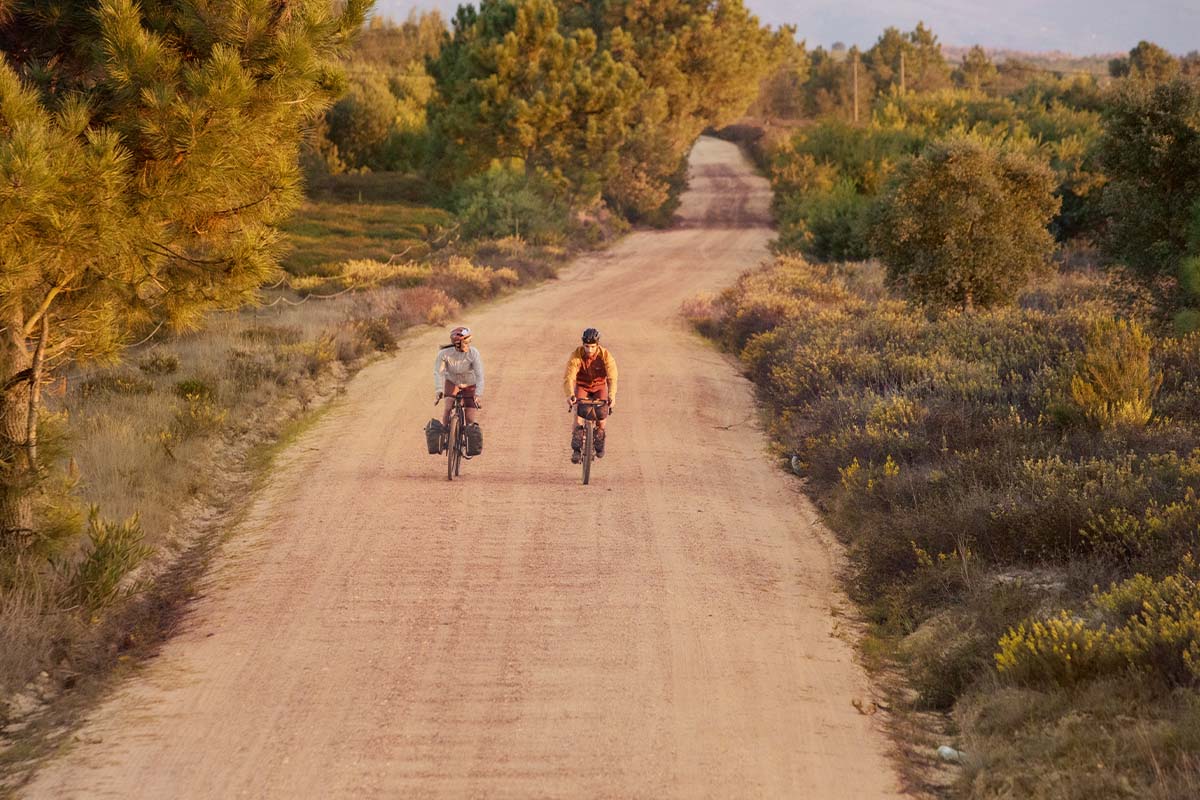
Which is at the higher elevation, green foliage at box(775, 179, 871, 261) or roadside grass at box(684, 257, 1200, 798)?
Result: green foliage at box(775, 179, 871, 261)

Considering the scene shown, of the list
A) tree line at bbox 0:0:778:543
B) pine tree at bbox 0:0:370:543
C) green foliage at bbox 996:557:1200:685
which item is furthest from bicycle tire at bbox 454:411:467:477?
green foliage at bbox 996:557:1200:685

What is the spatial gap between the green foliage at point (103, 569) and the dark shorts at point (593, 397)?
17.9 ft

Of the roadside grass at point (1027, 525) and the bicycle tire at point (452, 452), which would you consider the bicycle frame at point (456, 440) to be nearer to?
the bicycle tire at point (452, 452)

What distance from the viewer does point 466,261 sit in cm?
3534

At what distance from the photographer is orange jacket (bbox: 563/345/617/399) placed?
1354 centimetres

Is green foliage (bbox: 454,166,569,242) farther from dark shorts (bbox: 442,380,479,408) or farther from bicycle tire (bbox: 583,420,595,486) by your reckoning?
bicycle tire (bbox: 583,420,595,486)

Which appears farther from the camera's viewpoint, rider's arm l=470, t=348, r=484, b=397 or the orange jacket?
rider's arm l=470, t=348, r=484, b=397

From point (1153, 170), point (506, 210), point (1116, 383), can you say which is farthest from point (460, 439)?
point (506, 210)

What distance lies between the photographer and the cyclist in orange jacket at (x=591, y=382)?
13570 mm

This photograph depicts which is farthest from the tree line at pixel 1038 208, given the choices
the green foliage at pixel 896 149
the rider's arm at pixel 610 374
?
the rider's arm at pixel 610 374

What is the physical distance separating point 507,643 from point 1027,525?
447 cm

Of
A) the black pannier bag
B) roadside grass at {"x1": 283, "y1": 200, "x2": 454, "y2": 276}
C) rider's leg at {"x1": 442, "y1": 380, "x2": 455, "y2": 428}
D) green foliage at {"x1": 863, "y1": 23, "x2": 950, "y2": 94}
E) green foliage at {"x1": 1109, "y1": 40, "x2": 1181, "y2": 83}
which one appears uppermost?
green foliage at {"x1": 863, "y1": 23, "x2": 950, "y2": 94}

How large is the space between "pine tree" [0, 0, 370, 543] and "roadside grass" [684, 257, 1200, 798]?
6114 mm

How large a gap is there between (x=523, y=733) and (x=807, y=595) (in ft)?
12.1
